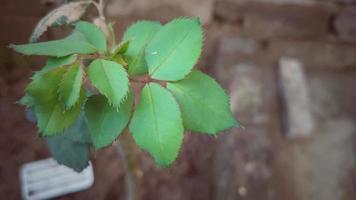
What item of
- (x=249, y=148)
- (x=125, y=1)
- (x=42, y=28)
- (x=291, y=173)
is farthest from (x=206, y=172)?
(x=42, y=28)

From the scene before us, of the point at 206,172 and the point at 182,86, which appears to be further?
the point at 206,172

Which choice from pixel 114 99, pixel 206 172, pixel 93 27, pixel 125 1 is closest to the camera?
pixel 114 99

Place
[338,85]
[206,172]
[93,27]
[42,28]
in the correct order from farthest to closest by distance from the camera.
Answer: [338,85], [206,172], [42,28], [93,27]

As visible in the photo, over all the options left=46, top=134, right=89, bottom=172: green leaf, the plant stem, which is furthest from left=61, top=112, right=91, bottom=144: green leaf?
the plant stem

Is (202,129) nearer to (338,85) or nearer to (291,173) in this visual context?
(291,173)

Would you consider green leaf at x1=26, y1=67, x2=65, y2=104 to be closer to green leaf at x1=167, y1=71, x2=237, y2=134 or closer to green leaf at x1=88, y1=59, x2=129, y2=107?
green leaf at x1=88, y1=59, x2=129, y2=107

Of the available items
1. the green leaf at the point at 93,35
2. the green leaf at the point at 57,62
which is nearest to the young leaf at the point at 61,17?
the green leaf at the point at 93,35

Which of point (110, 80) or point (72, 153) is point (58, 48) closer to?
point (110, 80)

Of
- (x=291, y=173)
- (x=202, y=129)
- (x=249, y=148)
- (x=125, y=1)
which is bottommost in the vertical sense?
(x=291, y=173)
